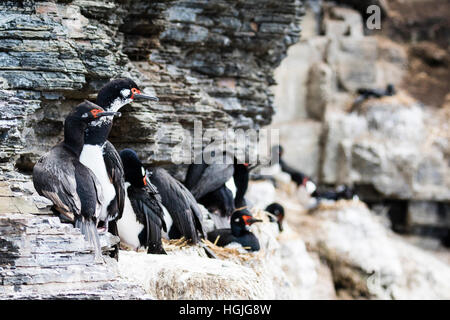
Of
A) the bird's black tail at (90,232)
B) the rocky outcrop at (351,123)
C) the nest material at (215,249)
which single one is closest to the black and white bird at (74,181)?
the bird's black tail at (90,232)

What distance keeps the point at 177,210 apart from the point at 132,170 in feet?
2.64

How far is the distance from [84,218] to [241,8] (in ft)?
19.3

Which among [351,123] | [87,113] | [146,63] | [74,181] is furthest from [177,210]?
Answer: [351,123]

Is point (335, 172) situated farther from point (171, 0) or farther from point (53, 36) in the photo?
point (53, 36)

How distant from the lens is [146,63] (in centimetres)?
1032

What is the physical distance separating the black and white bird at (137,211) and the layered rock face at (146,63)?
893 millimetres

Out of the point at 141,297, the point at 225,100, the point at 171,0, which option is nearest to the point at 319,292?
the point at 225,100

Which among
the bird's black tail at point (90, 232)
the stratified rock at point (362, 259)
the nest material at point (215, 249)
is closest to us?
the bird's black tail at point (90, 232)

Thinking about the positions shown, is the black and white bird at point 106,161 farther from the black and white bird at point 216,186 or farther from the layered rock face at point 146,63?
the black and white bird at point 216,186

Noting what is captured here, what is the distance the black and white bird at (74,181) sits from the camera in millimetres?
6203

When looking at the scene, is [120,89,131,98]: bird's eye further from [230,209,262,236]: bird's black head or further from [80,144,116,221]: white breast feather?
[230,209,262,236]: bird's black head

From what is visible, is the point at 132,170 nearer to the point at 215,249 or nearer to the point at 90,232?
the point at 215,249

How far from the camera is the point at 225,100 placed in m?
11.9
